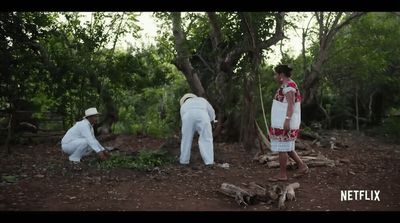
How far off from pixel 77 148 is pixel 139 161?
1125 millimetres

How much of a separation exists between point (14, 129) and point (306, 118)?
10.9m

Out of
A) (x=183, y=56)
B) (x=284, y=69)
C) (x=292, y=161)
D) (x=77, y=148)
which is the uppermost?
(x=183, y=56)

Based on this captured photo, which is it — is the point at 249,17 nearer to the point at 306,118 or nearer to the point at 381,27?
the point at 381,27

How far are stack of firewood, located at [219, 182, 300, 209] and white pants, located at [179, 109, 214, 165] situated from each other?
1.89 meters

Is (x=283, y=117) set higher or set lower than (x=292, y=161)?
higher

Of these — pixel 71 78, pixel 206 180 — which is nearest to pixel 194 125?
pixel 206 180

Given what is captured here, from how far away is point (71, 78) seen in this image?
35.1 feet

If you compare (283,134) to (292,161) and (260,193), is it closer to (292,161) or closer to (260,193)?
(260,193)

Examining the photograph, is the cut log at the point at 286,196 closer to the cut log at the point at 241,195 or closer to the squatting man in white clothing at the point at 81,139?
the cut log at the point at 241,195

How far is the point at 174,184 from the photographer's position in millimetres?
5746

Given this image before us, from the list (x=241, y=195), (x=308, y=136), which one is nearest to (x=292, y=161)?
(x=241, y=195)

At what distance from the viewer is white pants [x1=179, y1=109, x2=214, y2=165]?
6.99m

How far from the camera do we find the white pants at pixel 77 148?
23.2ft

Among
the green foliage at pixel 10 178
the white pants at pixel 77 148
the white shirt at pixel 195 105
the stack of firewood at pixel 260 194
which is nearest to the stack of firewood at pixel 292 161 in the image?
the white shirt at pixel 195 105
